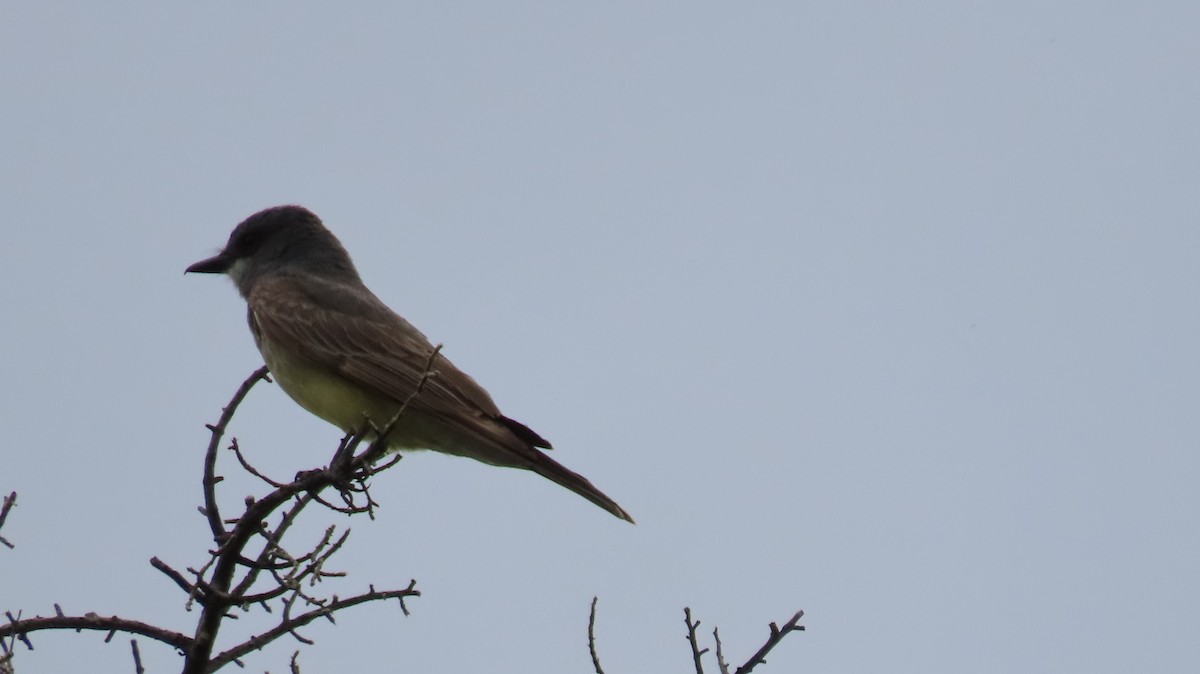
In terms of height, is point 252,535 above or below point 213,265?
below

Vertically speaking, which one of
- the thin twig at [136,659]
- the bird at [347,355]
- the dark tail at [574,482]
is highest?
the bird at [347,355]

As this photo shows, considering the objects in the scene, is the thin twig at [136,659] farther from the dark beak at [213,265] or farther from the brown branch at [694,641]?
the dark beak at [213,265]

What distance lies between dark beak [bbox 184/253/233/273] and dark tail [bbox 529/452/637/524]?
11.9 ft

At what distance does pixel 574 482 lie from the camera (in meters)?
6.72

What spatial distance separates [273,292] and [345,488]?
3.17 meters

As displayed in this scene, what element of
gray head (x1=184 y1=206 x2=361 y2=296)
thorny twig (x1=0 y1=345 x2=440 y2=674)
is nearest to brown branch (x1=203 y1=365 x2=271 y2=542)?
thorny twig (x1=0 y1=345 x2=440 y2=674)

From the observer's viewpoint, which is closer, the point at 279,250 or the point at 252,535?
the point at 252,535

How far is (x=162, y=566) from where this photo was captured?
187 inches

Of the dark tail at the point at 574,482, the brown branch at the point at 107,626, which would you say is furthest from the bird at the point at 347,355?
the brown branch at the point at 107,626

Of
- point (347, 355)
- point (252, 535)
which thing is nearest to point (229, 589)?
point (252, 535)

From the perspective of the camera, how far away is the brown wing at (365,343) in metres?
7.20

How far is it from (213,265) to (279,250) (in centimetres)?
52

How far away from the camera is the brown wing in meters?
7.20

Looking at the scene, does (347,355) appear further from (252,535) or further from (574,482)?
(252,535)
